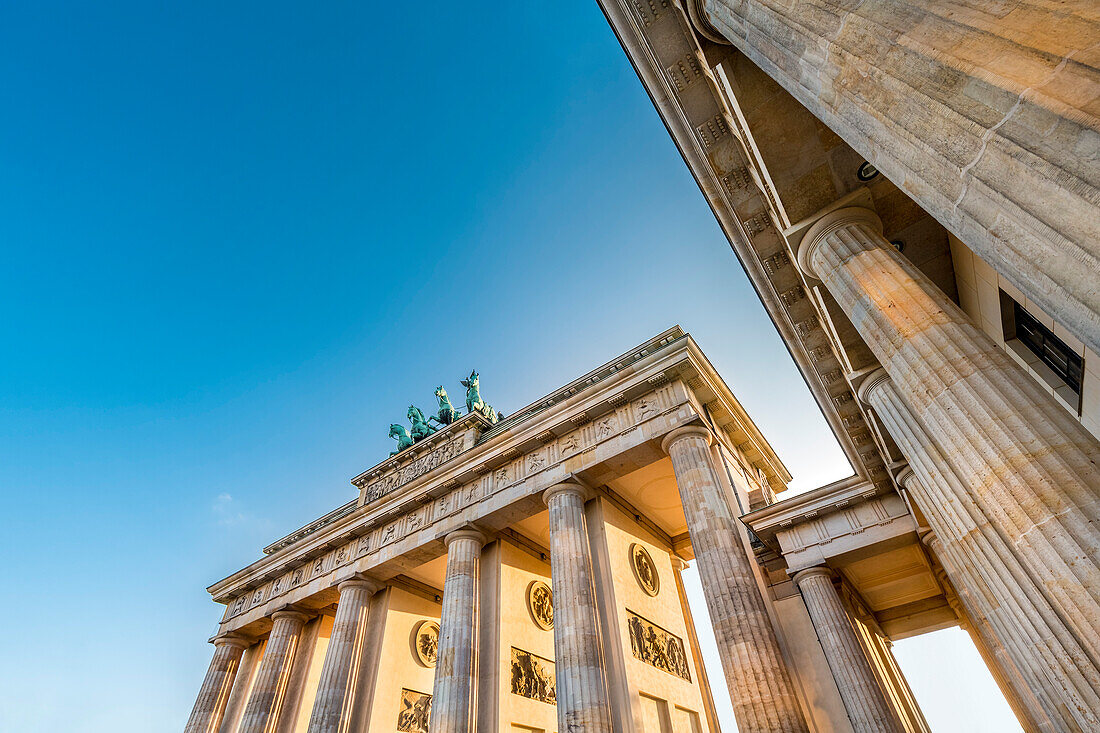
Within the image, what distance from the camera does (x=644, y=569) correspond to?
18.4 m

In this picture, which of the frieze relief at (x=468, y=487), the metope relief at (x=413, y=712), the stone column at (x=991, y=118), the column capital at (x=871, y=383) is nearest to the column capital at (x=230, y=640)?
the frieze relief at (x=468, y=487)

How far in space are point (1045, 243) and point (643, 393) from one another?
1459 centimetres

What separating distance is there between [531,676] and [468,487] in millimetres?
6814

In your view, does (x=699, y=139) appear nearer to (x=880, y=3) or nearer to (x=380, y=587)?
(x=880, y=3)

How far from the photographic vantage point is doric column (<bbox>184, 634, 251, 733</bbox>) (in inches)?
926

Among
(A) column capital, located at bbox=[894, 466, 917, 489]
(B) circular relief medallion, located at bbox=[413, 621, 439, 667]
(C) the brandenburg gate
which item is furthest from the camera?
(B) circular relief medallion, located at bbox=[413, 621, 439, 667]

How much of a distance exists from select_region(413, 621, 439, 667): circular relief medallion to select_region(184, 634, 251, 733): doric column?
10183mm

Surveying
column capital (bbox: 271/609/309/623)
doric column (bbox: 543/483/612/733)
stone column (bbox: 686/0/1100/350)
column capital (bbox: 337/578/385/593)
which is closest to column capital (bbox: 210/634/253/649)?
column capital (bbox: 271/609/309/623)

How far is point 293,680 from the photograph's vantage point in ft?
75.9

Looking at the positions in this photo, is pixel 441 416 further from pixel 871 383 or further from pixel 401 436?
pixel 871 383

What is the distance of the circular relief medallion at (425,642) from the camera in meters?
22.2

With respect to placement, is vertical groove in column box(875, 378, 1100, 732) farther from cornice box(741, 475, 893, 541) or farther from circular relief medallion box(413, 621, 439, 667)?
circular relief medallion box(413, 621, 439, 667)

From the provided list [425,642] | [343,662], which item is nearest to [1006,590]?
[343,662]

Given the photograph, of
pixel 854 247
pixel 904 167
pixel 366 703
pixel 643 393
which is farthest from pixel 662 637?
pixel 904 167
